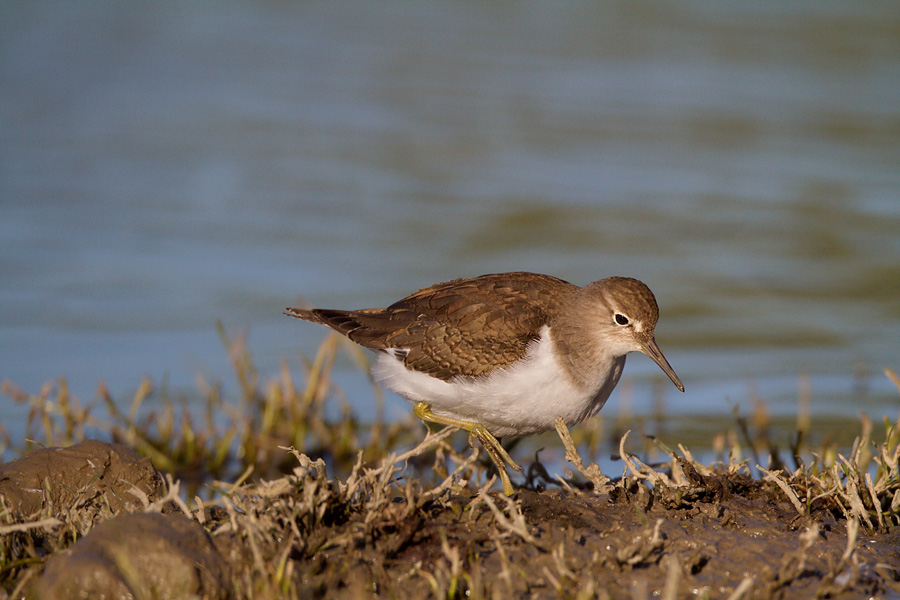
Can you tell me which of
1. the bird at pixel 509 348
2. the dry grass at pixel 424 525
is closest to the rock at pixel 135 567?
the dry grass at pixel 424 525

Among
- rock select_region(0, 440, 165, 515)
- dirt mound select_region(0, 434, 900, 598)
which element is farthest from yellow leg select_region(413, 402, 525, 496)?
rock select_region(0, 440, 165, 515)

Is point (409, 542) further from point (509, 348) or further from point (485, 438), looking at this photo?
point (509, 348)

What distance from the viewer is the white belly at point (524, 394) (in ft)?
18.6

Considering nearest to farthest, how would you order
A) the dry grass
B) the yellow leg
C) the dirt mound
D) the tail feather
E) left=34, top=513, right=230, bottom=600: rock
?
left=34, top=513, right=230, bottom=600: rock
the dirt mound
the dry grass
the yellow leg
the tail feather

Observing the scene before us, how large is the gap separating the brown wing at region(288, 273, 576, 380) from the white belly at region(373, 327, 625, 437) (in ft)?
0.24

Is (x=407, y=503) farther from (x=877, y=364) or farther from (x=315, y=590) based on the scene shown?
(x=877, y=364)

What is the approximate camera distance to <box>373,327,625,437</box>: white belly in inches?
223

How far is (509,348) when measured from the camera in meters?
5.86

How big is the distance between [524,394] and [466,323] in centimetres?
62

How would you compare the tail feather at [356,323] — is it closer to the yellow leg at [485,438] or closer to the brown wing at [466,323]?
the brown wing at [466,323]

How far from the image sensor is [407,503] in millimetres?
4129

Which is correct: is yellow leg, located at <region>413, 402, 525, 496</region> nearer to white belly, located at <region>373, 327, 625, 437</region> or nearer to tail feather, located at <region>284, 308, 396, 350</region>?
white belly, located at <region>373, 327, 625, 437</region>

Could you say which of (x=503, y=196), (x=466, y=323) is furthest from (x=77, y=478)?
(x=503, y=196)

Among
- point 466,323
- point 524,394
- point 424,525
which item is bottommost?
point 424,525
